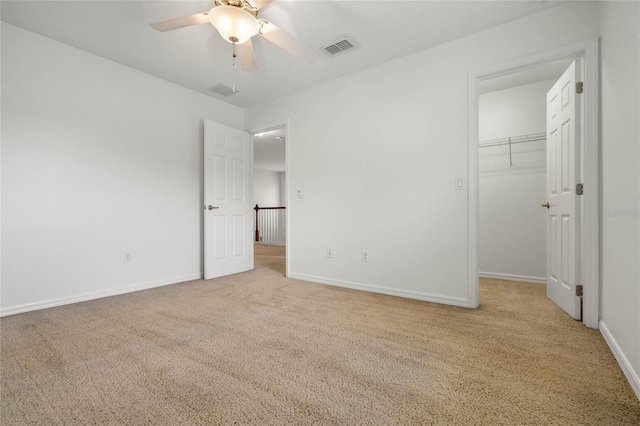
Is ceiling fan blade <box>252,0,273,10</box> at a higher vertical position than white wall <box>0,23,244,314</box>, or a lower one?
higher

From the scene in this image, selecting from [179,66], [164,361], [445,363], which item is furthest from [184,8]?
[445,363]

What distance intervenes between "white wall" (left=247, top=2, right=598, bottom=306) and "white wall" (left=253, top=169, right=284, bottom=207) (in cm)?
773

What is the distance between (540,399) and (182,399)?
1.62 metres

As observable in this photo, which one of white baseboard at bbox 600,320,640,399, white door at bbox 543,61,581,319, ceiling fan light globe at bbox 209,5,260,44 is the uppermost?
ceiling fan light globe at bbox 209,5,260,44

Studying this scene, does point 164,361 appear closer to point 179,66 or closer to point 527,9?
point 179,66

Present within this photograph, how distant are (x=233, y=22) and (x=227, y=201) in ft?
8.22

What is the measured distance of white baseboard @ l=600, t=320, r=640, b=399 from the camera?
130 cm

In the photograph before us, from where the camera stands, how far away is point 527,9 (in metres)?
2.23

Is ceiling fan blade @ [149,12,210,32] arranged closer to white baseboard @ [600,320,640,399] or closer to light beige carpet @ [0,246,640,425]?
light beige carpet @ [0,246,640,425]

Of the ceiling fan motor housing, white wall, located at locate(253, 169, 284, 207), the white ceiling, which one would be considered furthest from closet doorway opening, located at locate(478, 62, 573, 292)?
white wall, located at locate(253, 169, 284, 207)

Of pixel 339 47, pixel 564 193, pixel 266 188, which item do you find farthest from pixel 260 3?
pixel 266 188

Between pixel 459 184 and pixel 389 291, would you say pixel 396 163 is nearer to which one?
pixel 459 184

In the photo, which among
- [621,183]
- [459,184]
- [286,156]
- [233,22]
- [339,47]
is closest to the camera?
[621,183]

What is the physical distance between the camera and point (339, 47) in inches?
108
